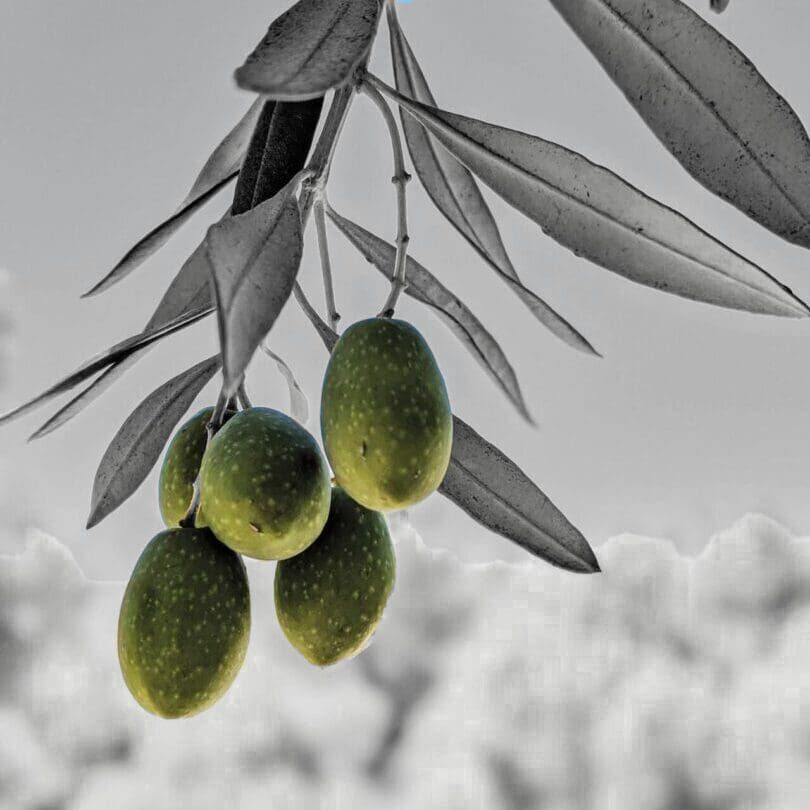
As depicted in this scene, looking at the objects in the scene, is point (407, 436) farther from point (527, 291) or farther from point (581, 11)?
point (581, 11)

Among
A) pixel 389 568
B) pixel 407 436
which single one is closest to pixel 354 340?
pixel 407 436

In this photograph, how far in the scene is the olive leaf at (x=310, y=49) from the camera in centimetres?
53

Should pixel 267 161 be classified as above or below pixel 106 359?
above

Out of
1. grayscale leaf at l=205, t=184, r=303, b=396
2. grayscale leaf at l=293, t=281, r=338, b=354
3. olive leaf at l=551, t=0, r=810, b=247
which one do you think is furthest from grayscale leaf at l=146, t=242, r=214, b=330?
olive leaf at l=551, t=0, r=810, b=247

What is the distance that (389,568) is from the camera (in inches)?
32.7

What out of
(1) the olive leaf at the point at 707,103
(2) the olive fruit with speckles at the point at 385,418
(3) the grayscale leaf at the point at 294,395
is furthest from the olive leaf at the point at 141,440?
(1) the olive leaf at the point at 707,103

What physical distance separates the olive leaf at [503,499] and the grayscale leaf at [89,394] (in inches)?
6.6

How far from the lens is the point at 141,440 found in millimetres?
1012

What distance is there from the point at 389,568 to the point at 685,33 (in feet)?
1.51

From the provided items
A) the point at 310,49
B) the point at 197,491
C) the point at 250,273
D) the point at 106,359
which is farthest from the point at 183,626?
the point at 310,49

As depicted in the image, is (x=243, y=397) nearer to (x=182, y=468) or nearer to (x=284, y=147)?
(x=182, y=468)

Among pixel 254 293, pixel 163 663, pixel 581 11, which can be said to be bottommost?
pixel 163 663

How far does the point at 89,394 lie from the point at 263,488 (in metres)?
0.21

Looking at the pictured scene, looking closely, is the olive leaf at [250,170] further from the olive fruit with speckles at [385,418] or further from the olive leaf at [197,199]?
the olive fruit with speckles at [385,418]
